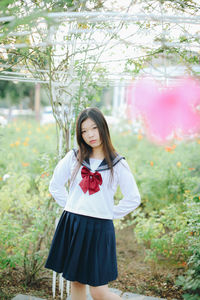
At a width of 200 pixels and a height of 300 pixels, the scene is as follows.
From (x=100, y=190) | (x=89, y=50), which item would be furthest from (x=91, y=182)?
(x=89, y=50)

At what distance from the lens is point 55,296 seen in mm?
2592

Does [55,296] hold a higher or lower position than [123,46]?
lower

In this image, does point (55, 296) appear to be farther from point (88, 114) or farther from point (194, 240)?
point (88, 114)

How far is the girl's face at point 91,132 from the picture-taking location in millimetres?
1920

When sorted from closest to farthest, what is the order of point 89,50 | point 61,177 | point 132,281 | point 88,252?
point 88,252
point 61,177
point 89,50
point 132,281

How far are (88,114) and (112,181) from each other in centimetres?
44

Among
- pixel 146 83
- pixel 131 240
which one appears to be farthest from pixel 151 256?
pixel 146 83

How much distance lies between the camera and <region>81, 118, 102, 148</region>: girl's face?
1.92 metres

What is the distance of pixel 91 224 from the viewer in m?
1.89

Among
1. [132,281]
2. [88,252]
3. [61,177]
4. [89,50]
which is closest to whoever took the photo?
[88,252]

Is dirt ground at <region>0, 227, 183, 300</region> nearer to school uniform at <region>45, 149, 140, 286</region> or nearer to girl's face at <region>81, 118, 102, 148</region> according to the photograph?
school uniform at <region>45, 149, 140, 286</region>

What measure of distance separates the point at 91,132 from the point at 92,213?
50cm

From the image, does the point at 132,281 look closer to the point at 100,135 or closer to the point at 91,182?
the point at 91,182

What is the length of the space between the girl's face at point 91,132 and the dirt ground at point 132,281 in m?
1.44
